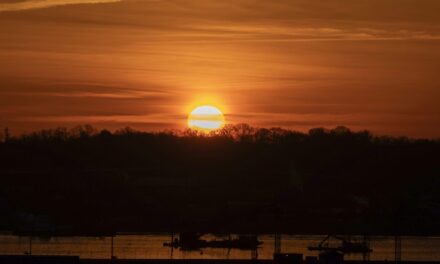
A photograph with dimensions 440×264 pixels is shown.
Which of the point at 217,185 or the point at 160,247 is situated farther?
the point at 217,185

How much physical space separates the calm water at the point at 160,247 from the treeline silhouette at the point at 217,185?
3296 millimetres

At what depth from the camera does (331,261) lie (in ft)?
168

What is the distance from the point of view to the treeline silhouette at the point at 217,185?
100 m

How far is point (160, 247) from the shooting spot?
78688 millimetres

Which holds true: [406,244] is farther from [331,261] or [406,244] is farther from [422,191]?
[331,261]

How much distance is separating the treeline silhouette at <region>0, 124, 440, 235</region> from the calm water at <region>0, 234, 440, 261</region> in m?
3.30

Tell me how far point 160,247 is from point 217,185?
36.8 m

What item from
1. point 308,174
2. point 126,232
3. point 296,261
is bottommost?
point 296,261

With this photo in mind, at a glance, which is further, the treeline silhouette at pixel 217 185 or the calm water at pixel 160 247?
the treeline silhouette at pixel 217 185

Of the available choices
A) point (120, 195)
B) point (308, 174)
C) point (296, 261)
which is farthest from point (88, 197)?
point (296, 261)

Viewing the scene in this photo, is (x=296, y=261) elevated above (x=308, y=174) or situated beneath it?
situated beneath

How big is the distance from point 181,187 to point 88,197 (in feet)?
31.9

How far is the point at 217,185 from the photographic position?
378 feet

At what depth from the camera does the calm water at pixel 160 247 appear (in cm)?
6956
